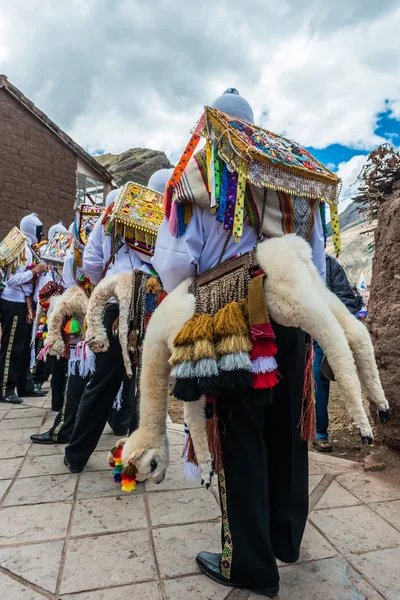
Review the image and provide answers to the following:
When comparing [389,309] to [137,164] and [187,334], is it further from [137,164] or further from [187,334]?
[137,164]

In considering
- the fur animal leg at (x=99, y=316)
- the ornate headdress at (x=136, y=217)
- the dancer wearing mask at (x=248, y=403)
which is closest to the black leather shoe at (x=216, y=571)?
the dancer wearing mask at (x=248, y=403)

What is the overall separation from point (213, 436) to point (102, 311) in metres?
1.42

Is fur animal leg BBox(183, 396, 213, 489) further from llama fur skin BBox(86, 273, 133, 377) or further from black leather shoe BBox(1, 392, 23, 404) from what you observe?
black leather shoe BBox(1, 392, 23, 404)

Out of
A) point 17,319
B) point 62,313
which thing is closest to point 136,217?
point 62,313

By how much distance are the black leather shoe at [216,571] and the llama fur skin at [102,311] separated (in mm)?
1101

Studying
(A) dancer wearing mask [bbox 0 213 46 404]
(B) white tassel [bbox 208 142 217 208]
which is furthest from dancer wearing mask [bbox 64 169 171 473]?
(A) dancer wearing mask [bbox 0 213 46 404]

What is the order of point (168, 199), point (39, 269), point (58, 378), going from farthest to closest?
point (39, 269), point (58, 378), point (168, 199)

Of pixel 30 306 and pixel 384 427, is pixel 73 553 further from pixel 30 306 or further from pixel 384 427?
pixel 30 306

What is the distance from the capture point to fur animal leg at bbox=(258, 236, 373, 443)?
1332mm

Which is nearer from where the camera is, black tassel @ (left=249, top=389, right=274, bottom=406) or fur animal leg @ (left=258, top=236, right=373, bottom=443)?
fur animal leg @ (left=258, top=236, right=373, bottom=443)

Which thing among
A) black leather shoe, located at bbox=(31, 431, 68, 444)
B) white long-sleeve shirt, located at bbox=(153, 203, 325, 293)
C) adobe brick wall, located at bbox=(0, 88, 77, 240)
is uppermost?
adobe brick wall, located at bbox=(0, 88, 77, 240)

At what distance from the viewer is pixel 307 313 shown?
1.37 meters

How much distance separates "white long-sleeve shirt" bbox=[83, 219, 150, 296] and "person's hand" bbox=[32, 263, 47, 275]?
2334 mm

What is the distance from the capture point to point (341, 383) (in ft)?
4.41
